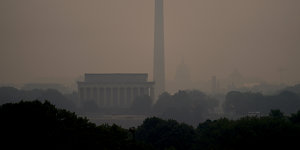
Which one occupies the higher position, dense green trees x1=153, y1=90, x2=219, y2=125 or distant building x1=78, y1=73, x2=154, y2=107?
distant building x1=78, y1=73, x2=154, y2=107

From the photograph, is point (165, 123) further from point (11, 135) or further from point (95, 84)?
point (95, 84)

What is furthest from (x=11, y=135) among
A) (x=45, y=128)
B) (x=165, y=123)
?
(x=165, y=123)

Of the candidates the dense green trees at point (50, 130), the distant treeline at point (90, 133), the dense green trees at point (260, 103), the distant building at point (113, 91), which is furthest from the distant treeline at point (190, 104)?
the dense green trees at point (50, 130)

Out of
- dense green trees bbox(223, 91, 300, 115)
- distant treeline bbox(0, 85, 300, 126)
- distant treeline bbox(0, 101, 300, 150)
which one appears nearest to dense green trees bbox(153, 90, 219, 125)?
distant treeline bbox(0, 85, 300, 126)

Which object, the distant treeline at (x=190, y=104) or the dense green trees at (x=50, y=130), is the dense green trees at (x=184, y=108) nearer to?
the distant treeline at (x=190, y=104)

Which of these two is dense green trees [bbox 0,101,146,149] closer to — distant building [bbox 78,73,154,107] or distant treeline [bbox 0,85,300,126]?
distant treeline [bbox 0,85,300,126]

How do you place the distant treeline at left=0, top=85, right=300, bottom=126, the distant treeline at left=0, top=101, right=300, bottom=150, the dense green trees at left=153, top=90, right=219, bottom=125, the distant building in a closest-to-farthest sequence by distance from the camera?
the distant treeline at left=0, top=101, right=300, bottom=150 < the dense green trees at left=153, top=90, right=219, bottom=125 < the distant treeline at left=0, top=85, right=300, bottom=126 < the distant building

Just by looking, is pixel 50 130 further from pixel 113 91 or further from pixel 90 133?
pixel 113 91

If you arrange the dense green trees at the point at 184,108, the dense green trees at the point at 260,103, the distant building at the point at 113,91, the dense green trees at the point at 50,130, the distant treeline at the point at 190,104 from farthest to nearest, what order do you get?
the distant building at the point at 113,91 → the dense green trees at the point at 260,103 → the distant treeline at the point at 190,104 → the dense green trees at the point at 184,108 → the dense green trees at the point at 50,130
